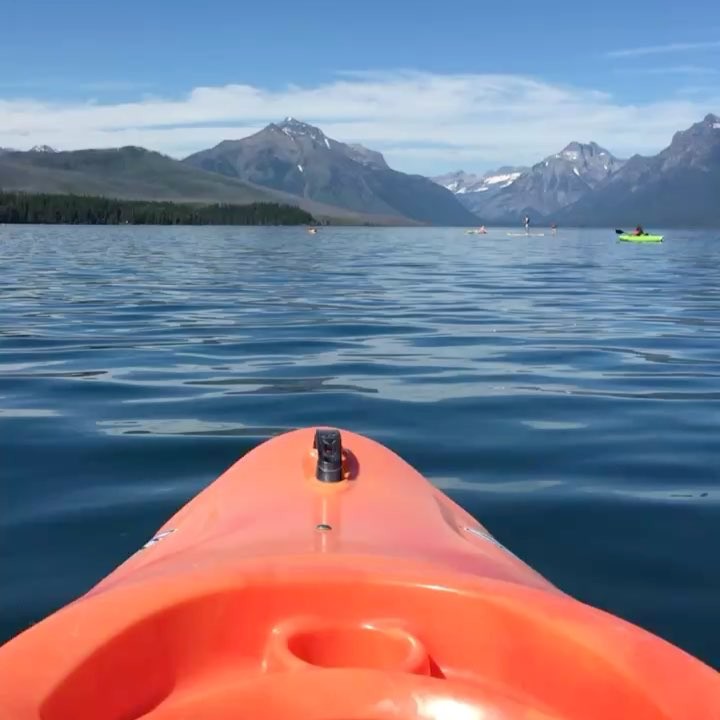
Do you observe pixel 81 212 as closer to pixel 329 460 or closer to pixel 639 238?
pixel 639 238

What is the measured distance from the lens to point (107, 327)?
1491 cm

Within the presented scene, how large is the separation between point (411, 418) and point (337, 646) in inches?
238

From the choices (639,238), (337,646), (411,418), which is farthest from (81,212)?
(337,646)

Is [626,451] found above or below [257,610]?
below

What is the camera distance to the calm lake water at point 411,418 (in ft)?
17.5

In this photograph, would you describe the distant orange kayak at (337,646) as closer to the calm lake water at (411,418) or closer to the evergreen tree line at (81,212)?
the calm lake water at (411,418)

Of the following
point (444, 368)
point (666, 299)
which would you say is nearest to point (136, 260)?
point (666, 299)

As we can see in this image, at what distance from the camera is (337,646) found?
2658mm

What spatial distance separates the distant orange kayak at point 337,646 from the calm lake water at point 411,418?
6.35ft

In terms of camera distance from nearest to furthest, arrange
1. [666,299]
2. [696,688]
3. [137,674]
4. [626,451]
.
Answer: [696,688], [137,674], [626,451], [666,299]

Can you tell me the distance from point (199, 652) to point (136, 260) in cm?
3459

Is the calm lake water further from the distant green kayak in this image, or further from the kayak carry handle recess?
the distant green kayak

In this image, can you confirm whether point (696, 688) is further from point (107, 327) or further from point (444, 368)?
point (107, 327)

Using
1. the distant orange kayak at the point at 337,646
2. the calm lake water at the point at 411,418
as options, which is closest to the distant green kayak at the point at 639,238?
the calm lake water at the point at 411,418
